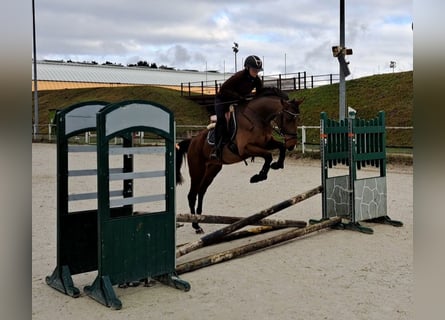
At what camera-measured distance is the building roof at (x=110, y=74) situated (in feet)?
115

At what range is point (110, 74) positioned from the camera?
3609cm

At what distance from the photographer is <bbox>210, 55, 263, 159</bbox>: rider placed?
15.8 feet

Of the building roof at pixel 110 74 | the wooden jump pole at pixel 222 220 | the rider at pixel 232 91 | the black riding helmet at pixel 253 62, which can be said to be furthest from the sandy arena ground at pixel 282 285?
the building roof at pixel 110 74

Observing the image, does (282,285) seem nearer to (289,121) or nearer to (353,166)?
(289,121)

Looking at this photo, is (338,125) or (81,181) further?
(81,181)

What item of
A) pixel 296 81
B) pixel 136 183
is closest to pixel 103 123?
pixel 136 183

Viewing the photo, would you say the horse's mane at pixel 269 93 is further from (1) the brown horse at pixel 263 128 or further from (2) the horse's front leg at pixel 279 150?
(2) the horse's front leg at pixel 279 150

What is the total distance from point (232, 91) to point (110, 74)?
108 ft

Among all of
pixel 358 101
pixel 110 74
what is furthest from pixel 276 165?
pixel 110 74

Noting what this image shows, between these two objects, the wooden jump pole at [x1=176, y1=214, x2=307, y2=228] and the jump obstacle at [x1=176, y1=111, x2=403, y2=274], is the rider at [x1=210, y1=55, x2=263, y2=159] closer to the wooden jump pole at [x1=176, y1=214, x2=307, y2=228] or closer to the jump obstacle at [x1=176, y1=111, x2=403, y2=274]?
the wooden jump pole at [x1=176, y1=214, x2=307, y2=228]

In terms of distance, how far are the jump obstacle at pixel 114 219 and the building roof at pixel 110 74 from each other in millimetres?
31410
